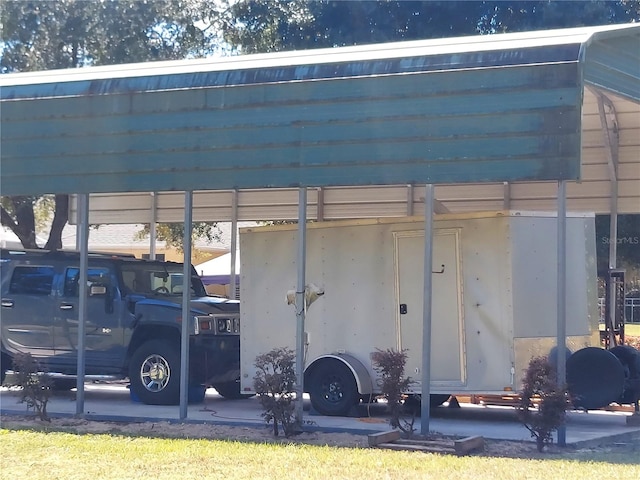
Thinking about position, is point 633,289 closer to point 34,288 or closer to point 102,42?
point 102,42

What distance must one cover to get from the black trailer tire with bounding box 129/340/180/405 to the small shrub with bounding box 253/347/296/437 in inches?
115

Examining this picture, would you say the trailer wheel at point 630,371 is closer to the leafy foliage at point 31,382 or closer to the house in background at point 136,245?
the leafy foliage at point 31,382

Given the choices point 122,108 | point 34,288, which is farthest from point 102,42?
point 122,108

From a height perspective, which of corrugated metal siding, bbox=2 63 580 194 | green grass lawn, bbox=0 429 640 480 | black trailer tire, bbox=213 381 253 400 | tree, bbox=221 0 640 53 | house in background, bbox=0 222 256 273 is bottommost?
green grass lawn, bbox=0 429 640 480

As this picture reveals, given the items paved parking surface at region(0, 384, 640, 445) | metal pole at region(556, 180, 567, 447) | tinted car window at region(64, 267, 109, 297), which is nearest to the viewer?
metal pole at region(556, 180, 567, 447)

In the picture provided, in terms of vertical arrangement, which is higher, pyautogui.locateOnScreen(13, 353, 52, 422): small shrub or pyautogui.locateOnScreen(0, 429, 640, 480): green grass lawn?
pyautogui.locateOnScreen(13, 353, 52, 422): small shrub

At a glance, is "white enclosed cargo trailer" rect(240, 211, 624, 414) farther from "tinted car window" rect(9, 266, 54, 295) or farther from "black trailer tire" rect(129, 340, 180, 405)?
"tinted car window" rect(9, 266, 54, 295)

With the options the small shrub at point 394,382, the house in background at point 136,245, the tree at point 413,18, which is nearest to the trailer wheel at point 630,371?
the small shrub at point 394,382

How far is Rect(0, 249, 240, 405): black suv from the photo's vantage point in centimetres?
1388

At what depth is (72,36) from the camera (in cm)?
2361

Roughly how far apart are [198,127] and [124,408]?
417cm

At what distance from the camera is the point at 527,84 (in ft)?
33.5

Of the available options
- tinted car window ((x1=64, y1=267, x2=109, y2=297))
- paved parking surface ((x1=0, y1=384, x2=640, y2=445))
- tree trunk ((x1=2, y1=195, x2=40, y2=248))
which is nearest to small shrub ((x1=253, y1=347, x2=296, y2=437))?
paved parking surface ((x1=0, y1=384, x2=640, y2=445))

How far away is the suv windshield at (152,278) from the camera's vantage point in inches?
573
